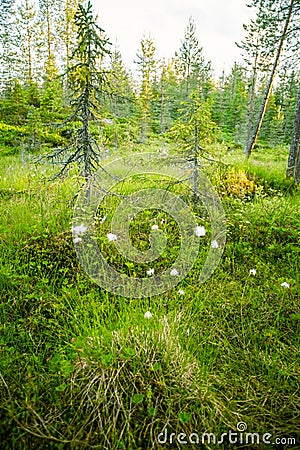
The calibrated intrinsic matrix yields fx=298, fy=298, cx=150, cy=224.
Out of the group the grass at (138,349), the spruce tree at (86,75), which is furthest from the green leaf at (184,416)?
the spruce tree at (86,75)

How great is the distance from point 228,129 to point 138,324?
30.7m

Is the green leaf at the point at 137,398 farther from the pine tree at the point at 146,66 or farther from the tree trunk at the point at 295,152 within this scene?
the pine tree at the point at 146,66

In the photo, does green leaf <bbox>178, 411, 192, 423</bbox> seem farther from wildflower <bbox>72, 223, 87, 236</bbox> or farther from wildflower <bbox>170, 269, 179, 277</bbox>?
wildflower <bbox>72, 223, 87, 236</bbox>

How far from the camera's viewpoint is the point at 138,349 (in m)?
2.24

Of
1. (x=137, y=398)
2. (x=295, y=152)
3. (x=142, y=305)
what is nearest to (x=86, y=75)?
(x=142, y=305)

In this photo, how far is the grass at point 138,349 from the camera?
1830mm

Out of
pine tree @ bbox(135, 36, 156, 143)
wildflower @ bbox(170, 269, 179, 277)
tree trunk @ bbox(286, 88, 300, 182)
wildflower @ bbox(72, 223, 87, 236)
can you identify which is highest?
pine tree @ bbox(135, 36, 156, 143)

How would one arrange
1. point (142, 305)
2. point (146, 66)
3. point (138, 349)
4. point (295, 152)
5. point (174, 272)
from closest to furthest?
point (138, 349) → point (142, 305) → point (174, 272) → point (295, 152) → point (146, 66)

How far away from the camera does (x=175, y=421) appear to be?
1.87m

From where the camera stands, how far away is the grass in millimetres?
1830

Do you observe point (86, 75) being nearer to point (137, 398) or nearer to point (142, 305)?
point (142, 305)

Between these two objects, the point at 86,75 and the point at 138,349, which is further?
the point at 86,75

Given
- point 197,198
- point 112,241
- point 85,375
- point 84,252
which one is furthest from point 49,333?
point 197,198

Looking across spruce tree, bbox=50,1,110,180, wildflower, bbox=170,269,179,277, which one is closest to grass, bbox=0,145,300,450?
wildflower, bbox=170,269,179,277
